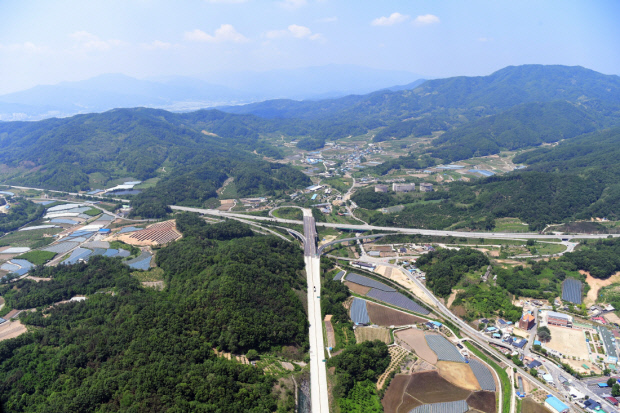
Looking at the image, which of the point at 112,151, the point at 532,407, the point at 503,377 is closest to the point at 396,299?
the point at 503,377

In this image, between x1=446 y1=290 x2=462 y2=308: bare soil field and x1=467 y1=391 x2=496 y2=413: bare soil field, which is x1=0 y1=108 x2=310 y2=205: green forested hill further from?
x1=467 y1=391 x2=496 y2=413: bare soil field

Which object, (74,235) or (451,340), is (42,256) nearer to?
(74,235)

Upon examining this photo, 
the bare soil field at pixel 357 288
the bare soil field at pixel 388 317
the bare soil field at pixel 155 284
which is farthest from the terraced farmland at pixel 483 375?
the bare soil field at pixel 155 284

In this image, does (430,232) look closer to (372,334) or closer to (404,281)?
(404,281)

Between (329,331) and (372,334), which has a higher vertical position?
(329,331)

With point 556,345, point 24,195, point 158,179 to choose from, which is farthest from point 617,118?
point 24,195

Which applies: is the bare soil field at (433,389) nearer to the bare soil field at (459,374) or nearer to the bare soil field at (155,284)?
the bare soil field at (459,374)

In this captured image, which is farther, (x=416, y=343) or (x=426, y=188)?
(x=426, y=188)
